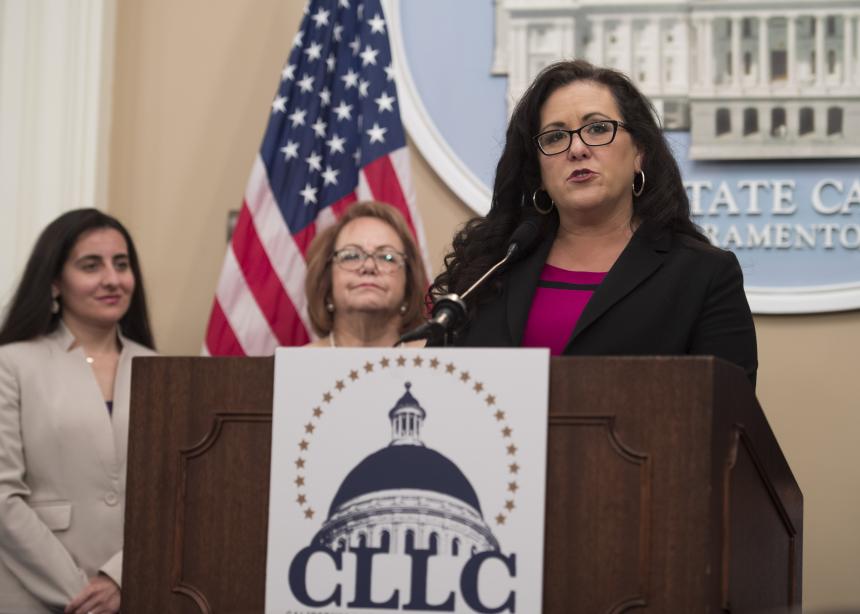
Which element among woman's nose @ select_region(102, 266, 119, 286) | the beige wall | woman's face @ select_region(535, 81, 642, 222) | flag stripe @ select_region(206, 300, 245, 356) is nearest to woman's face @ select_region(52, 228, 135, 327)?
woman's nose @ select_region(102, 266, 119, 286)

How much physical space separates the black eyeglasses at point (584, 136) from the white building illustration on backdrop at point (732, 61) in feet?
5.64

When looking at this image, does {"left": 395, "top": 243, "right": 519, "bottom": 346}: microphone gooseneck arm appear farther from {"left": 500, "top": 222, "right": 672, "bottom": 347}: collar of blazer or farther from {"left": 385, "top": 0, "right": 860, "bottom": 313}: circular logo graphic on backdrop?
{"left": 385, "top": 0, "right": 860, "bottom": 313}: circular logo graphic on backdrop

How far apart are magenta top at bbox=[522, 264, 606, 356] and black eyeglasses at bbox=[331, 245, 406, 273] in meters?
1.43

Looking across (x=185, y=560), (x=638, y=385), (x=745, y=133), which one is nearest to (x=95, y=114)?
(x=745, y=133)

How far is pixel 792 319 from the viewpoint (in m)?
3.92

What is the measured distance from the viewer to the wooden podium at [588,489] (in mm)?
1628

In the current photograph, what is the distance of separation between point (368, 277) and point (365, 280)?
0.6 inches

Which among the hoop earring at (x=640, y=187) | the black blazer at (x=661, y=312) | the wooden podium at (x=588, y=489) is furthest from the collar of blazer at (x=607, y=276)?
the wooden podium at (x=588, y=489)

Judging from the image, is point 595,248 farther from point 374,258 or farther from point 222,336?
point 222,336

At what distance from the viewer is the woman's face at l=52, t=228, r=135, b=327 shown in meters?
3.81

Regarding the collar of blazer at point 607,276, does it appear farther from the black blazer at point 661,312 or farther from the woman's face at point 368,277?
the woman's face at point 368,277

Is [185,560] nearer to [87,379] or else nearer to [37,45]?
[87,379]

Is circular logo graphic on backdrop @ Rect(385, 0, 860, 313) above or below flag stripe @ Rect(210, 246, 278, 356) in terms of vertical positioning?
above

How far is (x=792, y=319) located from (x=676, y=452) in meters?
2.45
